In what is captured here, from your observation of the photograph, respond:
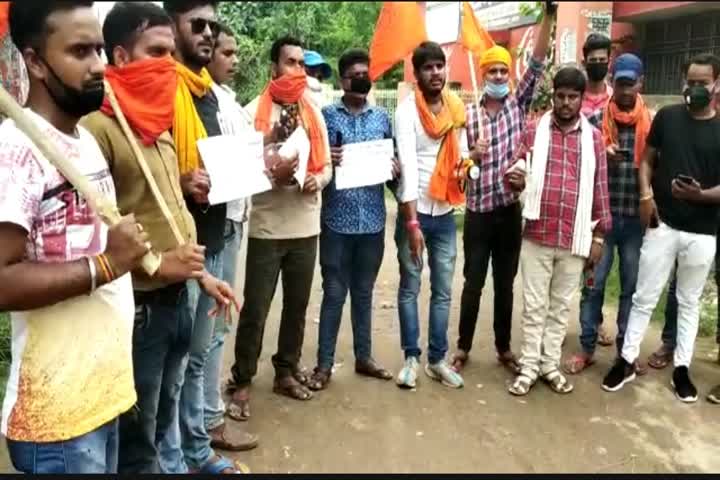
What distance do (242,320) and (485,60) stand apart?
2.10 meters

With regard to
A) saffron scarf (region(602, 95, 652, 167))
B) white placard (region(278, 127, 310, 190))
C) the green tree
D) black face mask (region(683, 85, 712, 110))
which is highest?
the green tree

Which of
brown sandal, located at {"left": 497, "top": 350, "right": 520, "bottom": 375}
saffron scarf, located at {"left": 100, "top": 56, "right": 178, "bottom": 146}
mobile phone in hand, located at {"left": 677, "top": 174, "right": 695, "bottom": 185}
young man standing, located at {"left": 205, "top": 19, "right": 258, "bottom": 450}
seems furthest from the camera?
brown sandal, located at {"left": 497, "top": 350, "right": 520, "bottom": 375}

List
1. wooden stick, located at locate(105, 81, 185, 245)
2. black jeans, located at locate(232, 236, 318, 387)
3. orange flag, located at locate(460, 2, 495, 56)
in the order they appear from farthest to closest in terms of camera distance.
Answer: orange flag, located at locate(460, 2, 495, 56), black jeans, located at locate(232, 236, 318, 387), wooden stick, located at locate(105, 81, 185, 245)

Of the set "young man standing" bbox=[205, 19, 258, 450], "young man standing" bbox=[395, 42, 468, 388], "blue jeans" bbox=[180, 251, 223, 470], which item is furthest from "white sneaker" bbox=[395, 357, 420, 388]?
"blue jeans" bbox=[180, 251, 223, 470]

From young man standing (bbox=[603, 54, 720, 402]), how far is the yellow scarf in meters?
2.65

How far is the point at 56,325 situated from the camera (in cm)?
169

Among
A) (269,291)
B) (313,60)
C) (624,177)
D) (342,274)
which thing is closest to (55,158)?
(269,291)

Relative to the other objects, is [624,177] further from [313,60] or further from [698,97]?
[313,60]

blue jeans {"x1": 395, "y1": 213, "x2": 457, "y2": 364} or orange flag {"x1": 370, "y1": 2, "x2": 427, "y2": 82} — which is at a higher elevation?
orange flag {"x1": 370, "y1": 2, "x2": 427, "y2": 82}

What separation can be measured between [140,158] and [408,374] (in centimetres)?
243

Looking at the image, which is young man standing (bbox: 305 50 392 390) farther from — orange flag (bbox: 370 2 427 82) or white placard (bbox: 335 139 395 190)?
orange flag (bbox: 370 2 427 82)

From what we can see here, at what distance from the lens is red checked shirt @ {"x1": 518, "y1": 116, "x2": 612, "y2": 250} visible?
3.85m

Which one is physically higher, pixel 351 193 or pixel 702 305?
pixel 351 193

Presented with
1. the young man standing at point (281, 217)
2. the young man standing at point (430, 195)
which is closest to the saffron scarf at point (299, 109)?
the young man standing at point (281, 217)
